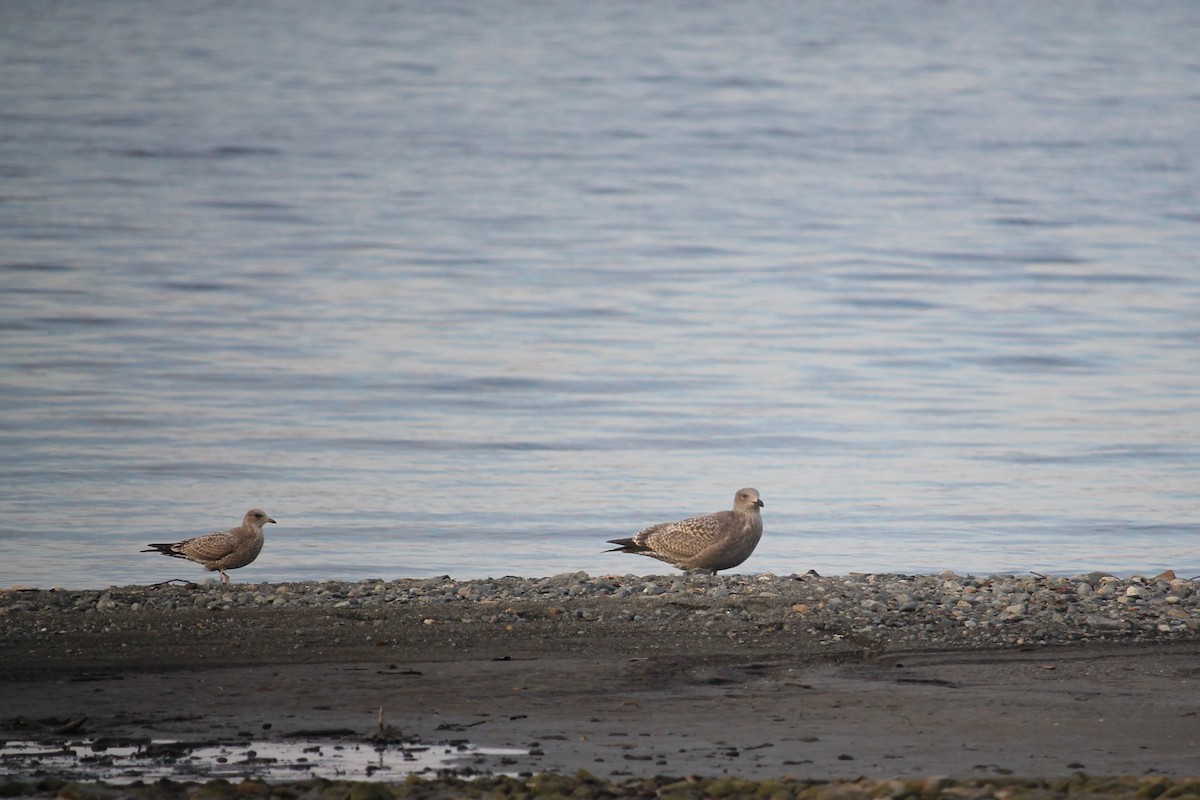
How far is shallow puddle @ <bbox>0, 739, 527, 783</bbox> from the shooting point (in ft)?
23.1

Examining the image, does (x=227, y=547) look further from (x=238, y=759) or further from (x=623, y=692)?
(x=238, y=759)

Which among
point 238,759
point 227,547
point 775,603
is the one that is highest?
point 227,547

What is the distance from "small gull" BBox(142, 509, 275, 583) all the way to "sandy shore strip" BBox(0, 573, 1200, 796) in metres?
1.08

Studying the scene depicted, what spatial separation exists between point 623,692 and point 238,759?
206 centimetres

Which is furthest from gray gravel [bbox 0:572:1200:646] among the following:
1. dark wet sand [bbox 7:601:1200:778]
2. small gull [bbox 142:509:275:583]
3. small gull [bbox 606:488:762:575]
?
small gull [bbox 142:509:275:583]

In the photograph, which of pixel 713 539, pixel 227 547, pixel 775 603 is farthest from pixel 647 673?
pixel 227 547

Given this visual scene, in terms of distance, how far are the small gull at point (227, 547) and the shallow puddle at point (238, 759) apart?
5340 mm

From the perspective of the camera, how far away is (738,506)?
42.3ft

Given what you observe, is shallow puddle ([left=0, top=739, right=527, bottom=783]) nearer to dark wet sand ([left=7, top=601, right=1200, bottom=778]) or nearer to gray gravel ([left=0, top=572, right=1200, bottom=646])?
dark wet sand ([left=7, top=601, right=1200, bottom=778])

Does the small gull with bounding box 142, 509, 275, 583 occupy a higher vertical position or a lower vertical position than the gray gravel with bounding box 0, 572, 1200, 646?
higher

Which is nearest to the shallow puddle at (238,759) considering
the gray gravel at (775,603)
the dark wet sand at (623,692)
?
the dark wet sand at (623,692)

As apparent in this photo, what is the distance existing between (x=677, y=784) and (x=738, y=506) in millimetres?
Answer: 6185

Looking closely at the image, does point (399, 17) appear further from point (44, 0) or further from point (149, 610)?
point (149, 610)

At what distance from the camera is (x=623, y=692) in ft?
28.2
